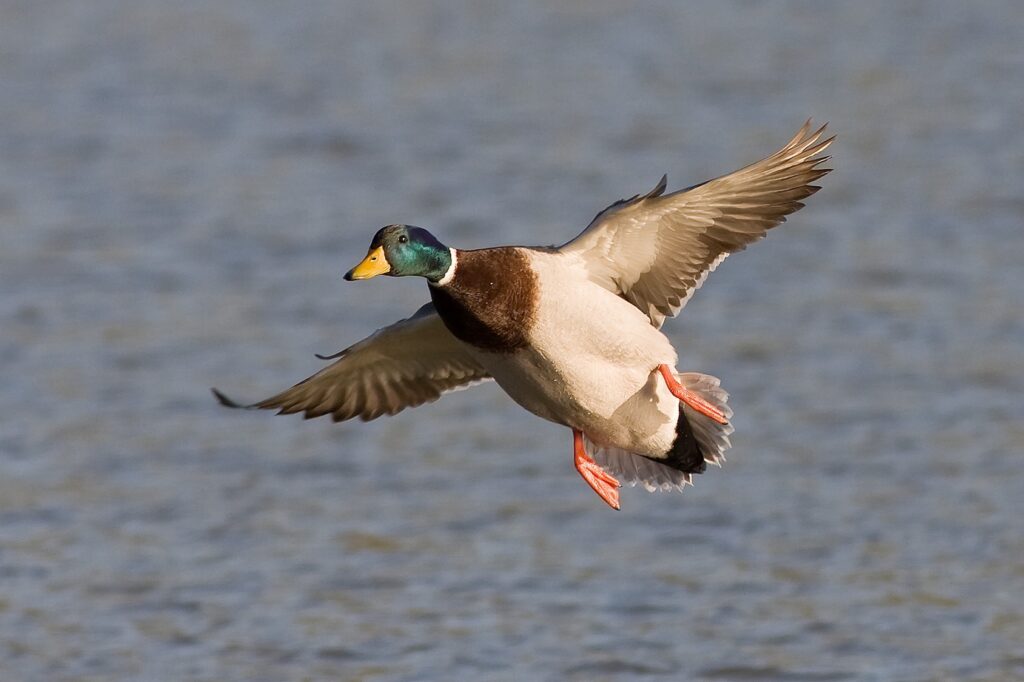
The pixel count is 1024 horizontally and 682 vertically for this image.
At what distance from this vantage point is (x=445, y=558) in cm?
904

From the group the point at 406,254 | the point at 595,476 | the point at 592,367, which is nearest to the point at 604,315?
the point at 592,367

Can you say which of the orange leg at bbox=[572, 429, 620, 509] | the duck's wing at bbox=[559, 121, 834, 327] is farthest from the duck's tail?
the duck's wing at bbox=[559, 121, 834, 327]

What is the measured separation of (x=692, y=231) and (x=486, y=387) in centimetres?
470

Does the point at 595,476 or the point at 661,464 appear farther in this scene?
the point at 661,464

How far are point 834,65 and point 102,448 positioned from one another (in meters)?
8.11

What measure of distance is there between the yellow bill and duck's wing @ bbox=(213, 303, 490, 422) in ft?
3.17

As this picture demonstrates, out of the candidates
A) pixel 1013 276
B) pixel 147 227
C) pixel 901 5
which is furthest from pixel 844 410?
pixel 901 5

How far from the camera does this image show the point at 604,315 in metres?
6.18

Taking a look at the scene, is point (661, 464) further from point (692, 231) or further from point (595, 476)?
point (692, 231)

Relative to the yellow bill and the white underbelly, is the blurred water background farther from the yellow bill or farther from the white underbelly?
the yellow bill

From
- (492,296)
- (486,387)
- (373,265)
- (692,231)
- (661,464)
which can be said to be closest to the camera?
(373,265)

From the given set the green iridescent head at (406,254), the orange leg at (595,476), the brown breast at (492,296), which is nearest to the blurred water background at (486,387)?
the orange leg at (595,476)

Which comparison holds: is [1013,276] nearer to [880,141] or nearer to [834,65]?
[880,141]

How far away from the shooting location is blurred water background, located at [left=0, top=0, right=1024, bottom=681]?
848 cm
